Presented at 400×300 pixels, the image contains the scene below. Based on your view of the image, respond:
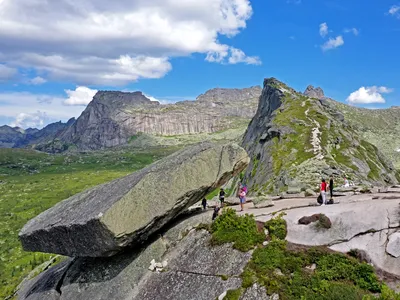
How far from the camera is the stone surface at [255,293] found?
70.9ft

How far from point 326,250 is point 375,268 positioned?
2955 millimetres

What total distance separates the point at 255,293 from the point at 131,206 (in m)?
11.2

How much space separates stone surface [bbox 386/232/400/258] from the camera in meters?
21.6

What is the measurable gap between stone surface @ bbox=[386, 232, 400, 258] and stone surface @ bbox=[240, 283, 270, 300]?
796cm

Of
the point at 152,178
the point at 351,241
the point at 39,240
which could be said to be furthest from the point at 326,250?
the point at 39,240

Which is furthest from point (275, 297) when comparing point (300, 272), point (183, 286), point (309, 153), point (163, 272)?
point (309, 153)

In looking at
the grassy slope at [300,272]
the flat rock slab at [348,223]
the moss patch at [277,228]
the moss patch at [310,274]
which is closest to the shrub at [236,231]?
the grassy slope at [300,272]

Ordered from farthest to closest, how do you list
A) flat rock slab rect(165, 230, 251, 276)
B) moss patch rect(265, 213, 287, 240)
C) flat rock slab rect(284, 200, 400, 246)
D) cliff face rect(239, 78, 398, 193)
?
cliff face rect(239, 78, 398, 193), moss patch rect(265, 213, 287, 240), flat rock slab rect(165, 230, 251, 276), flat rock slab rect(284, 200, 400, 246)

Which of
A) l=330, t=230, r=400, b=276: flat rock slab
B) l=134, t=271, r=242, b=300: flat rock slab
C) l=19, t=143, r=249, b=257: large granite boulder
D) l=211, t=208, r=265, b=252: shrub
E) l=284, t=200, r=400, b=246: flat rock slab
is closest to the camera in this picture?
l=330, t=230, r=400, b=276: flat rock slab

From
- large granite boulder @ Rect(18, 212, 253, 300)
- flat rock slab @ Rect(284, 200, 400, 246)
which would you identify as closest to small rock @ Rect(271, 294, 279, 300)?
large granite boulder @ Rect(18, 212, 253, 300)

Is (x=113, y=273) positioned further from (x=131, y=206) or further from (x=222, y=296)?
(x=222, y=296)

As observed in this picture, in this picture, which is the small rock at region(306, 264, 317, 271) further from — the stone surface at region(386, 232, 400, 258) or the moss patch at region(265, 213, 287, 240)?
the stone surface at region(386, 232, 400, 258)

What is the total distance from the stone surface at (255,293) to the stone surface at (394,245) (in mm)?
7961

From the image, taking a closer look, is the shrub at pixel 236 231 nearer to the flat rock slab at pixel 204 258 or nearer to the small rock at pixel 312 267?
Answer: the flat rock slab at pixel 204 258
